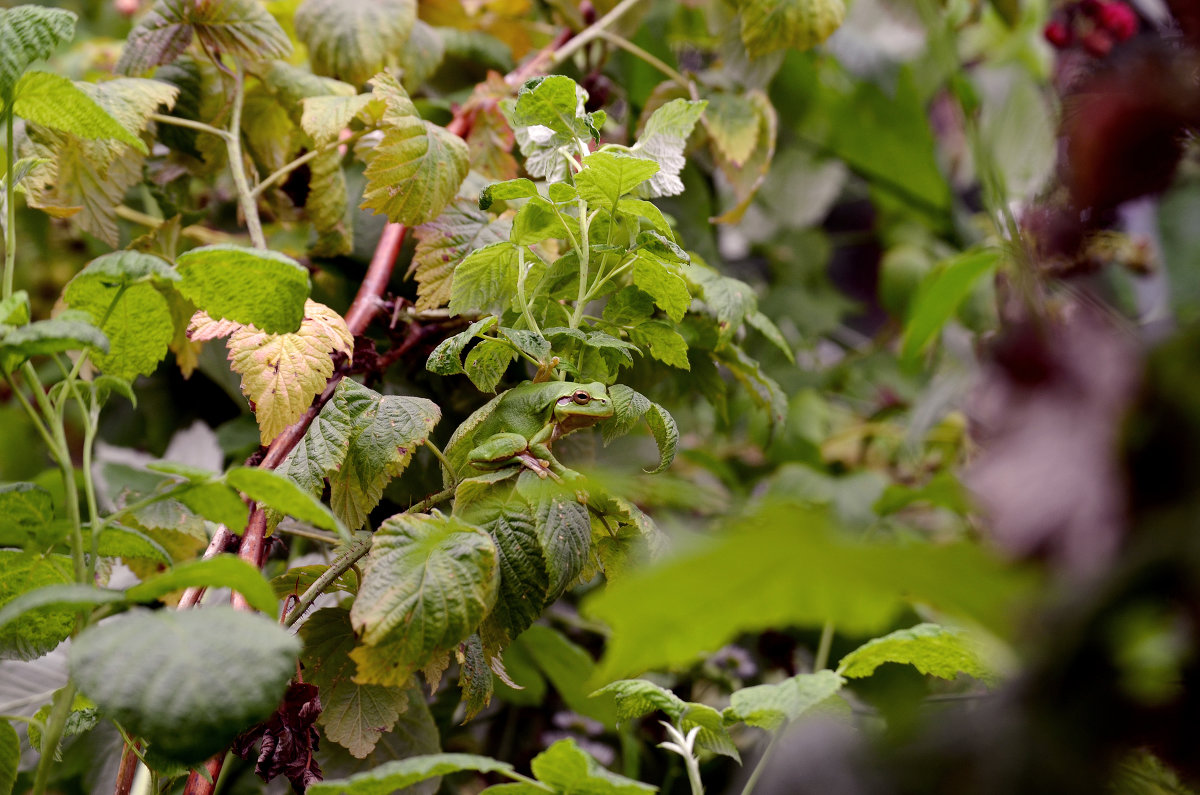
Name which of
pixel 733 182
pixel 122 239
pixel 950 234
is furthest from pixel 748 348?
pixel 122 239

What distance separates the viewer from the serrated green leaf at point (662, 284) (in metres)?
0.49

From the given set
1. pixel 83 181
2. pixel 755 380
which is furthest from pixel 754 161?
pixel 83 181

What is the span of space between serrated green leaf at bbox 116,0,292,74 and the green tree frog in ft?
1.19

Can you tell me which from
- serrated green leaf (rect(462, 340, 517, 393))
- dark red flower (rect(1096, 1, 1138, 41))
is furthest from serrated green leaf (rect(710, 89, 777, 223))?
dark red flower (rect(1096, 1, 1138, 41))

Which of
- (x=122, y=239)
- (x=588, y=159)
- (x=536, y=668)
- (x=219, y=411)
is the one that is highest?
(x=588, y=159)

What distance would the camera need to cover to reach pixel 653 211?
483 millimetres

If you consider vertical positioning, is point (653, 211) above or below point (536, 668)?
above

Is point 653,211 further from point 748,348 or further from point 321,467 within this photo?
point 748,348

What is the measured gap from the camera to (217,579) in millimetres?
323

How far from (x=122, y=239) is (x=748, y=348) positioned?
2.29 feet

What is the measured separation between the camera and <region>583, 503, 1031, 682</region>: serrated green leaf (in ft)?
0.61

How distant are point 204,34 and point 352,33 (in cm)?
11

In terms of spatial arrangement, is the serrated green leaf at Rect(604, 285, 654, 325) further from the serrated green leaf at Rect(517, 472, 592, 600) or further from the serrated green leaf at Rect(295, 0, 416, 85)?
the serrated green leaf at Rect(295, 0, 416, 85)

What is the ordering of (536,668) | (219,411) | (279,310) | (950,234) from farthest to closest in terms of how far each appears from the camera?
1. (950,234)
2. (219,411)
3. (536,668)
4. (279,310)
